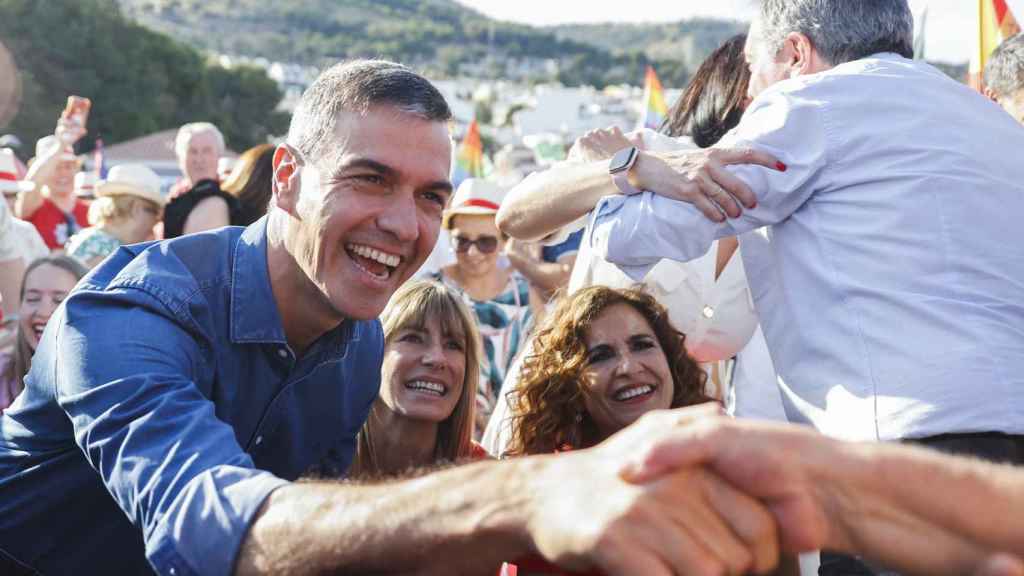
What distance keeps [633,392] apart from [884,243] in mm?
1429

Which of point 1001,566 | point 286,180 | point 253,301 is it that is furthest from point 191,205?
point 1001,566

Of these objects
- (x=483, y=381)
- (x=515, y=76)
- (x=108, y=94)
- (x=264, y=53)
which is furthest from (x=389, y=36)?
(x=483, y=381)

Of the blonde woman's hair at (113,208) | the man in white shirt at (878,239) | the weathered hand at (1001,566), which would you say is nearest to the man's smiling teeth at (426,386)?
the man in white shirt at (878,239)

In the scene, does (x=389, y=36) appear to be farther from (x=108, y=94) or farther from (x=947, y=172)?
(x=947, y=172)

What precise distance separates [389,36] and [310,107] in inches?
6404

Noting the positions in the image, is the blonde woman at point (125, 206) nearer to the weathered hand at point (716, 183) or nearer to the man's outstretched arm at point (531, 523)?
the weathered hand at point (716, 183)

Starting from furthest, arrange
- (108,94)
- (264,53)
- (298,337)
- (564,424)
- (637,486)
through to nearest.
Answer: (264,53) < (108,94) < (564,424) < (298,337) < (637,486)

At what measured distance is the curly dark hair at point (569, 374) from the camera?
3922 millimetres

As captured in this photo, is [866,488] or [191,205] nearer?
[866,488]

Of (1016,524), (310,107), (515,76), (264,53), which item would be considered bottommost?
(515,76)

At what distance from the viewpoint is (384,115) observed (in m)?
2.50

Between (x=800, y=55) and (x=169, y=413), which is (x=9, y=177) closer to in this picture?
(x=800, y=55)

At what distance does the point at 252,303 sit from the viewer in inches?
98.8

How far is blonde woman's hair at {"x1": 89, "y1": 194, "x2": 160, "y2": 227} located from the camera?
23.4 ft
